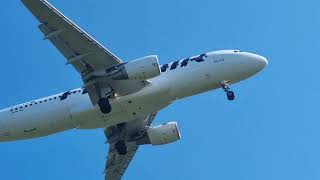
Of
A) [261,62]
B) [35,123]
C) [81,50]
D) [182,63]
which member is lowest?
[261,62]

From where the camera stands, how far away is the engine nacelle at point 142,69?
70.0m

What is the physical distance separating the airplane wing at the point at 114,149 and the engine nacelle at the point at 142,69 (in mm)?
12220

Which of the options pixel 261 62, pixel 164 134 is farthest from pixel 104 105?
pixel 261 62

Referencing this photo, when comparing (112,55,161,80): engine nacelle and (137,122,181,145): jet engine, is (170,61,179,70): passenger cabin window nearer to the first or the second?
(112,55,161,80): engine nacelle

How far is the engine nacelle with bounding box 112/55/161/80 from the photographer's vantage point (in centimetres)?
7000

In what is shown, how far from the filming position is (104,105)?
7194 centimetres

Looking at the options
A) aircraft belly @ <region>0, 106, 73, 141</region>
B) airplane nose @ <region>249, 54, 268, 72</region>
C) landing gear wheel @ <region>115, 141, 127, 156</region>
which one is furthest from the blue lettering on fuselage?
landing gear wheel @ <region>115, 141, 127, 156</region>

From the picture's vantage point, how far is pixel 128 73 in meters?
70.3

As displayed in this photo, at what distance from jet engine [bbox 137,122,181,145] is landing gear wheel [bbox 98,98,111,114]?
10381mm

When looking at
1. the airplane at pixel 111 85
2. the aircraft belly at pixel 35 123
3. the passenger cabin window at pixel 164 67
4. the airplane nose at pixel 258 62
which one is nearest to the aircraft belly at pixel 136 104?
the airplane at pixel 111 85

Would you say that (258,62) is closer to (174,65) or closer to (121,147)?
(174,65)

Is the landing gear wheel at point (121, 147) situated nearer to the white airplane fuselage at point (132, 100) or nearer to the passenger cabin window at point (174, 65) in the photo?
the white airplane fuselage at point (132, 100)

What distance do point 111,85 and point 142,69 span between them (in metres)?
4.03

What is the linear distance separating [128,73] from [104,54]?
2824 millimetres
